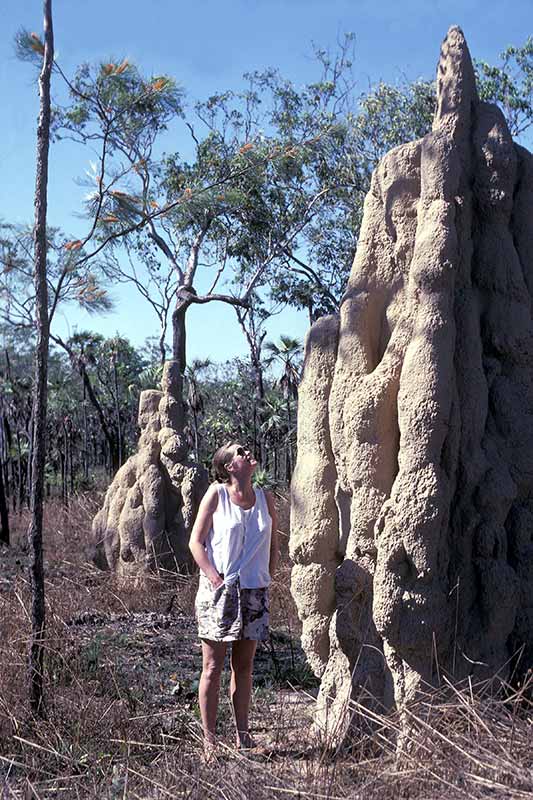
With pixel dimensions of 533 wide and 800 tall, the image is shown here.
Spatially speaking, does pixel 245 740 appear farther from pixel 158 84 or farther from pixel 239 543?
pixel 158 84

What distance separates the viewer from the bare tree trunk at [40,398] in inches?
193

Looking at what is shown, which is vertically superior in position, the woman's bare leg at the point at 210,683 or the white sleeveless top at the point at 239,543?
the white sleeveless top at the point at 239,543

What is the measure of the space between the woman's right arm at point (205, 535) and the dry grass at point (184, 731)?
1.97 feet

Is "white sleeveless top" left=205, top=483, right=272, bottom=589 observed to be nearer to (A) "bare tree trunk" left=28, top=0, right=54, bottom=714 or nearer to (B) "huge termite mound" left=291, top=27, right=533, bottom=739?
(B) "huge termite mound" left=291, top=27, right=533, bottom=739

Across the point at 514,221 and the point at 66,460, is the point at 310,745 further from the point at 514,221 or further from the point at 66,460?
the point at 66,460

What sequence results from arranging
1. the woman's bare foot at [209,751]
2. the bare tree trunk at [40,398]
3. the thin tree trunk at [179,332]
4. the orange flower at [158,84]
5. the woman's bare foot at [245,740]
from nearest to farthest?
the woman's bare foot at [209,751], the woman's bare foot at [245,740], the bare tree trunk at [40,398], the orange flower at [158,84], the thin tree trunk at [179,332]

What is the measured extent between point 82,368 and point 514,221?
17.7 m

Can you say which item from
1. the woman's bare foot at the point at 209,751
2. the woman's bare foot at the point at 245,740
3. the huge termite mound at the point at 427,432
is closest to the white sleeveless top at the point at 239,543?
the huge termite mound at the point at 427,432

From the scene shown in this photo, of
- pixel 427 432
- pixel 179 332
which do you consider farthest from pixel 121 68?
pixel 179 332

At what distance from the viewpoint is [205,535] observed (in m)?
4.50

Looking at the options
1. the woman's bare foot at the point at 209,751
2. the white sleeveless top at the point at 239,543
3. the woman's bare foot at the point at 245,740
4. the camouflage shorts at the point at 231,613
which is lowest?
the woman's bare foot at the point at 245,740

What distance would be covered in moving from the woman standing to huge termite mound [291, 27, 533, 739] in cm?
25

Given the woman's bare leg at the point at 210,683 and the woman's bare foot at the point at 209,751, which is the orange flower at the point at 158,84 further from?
the woman's bare foot at the point at 209,751

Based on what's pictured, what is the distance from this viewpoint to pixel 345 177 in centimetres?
2158
